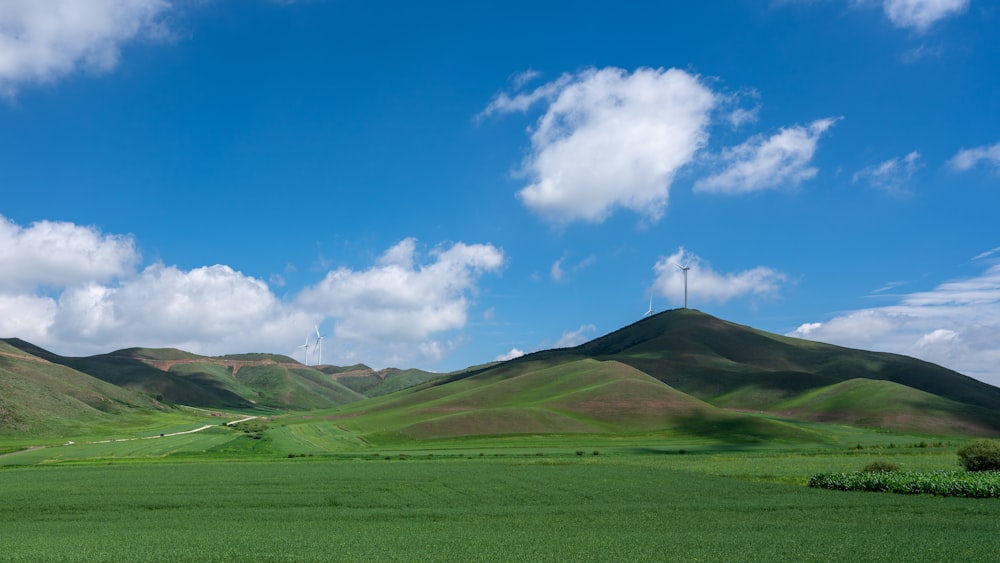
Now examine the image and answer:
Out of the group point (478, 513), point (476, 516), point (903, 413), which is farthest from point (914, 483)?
point (903, 413)

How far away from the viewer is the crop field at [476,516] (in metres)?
31.6

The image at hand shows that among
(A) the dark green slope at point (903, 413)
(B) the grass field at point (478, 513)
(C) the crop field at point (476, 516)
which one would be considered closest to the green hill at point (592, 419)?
(A) the dark green slope at point (903, 413)

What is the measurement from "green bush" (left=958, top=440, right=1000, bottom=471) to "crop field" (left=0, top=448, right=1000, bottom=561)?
673 centimetres

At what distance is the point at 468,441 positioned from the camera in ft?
449

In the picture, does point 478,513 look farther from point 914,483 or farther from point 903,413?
point 903,413

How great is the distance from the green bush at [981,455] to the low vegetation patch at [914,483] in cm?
921

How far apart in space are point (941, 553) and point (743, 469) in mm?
42791

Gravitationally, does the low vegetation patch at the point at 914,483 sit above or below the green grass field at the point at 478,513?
above

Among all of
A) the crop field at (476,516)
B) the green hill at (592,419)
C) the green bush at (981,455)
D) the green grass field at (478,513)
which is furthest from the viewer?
the green hill at (592,419)

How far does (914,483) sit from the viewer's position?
52.8 m

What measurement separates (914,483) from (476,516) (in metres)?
36.0

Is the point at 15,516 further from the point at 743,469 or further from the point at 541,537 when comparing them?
the point at 743,469

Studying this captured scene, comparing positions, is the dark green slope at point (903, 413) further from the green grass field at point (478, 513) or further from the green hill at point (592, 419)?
the green grass field at point (478, 513)

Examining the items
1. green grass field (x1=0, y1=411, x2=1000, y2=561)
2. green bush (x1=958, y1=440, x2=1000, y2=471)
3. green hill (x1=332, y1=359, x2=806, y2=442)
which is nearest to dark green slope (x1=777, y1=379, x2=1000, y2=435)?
green hill (x1=332, y1=359, x2=806, y2=442)
